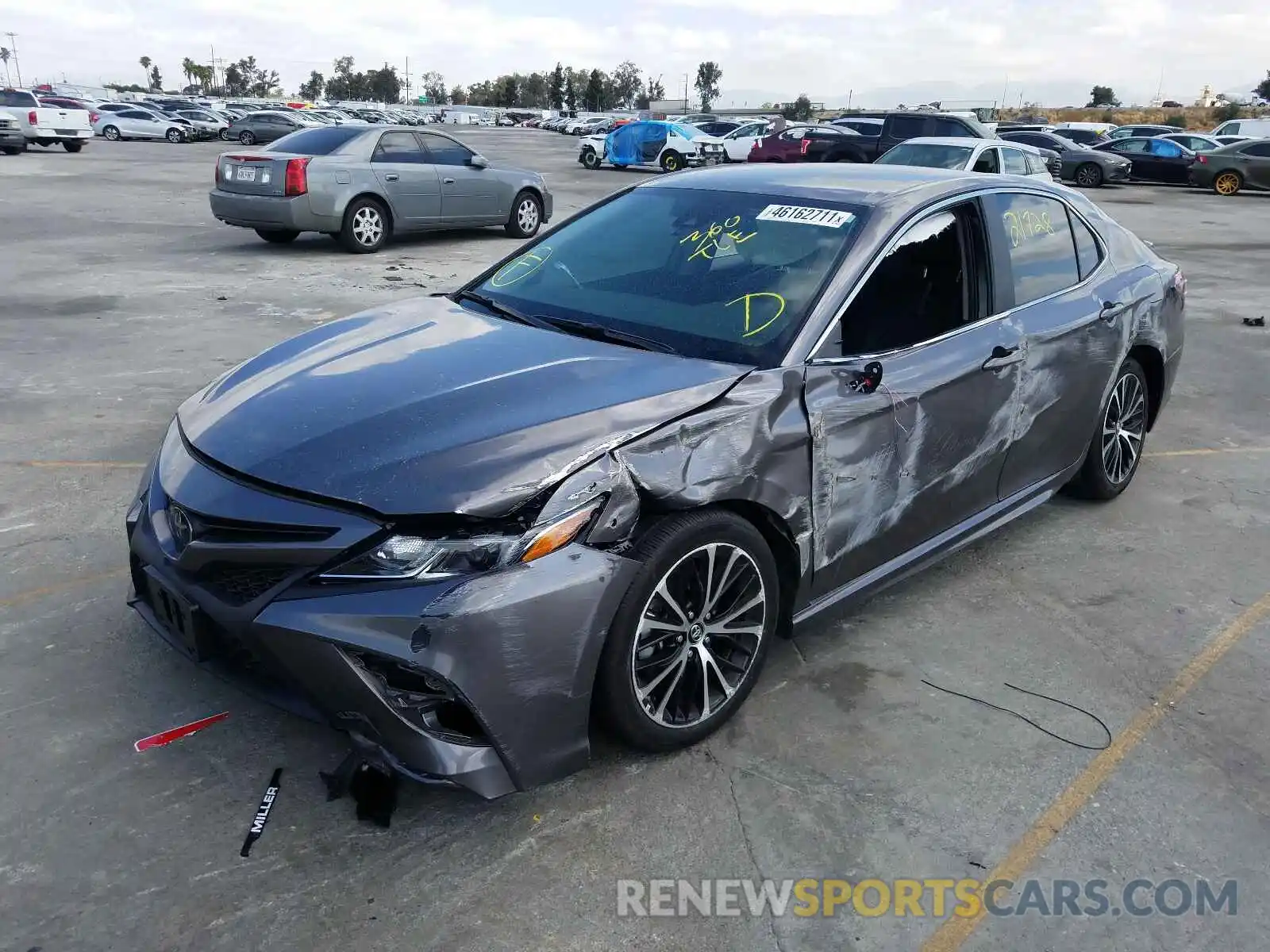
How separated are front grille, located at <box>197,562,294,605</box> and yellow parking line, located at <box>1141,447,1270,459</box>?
515 cm

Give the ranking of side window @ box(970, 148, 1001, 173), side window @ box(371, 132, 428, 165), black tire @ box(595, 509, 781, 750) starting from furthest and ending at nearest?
side window @ box(970, 148, 1001, 173) → side window @ box(371, 132, 428, 165) → black tire @ box(595, 509, 781, 750)

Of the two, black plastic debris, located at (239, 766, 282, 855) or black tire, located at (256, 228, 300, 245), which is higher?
black tire, located at (256, 228, 300, 245)

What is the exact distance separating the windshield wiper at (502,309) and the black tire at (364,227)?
858cm

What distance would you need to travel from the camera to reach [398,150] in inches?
492

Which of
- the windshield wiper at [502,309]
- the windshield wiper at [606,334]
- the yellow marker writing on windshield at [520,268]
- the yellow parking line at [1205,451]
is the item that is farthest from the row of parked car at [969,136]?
the windshield wiper at [606,334]

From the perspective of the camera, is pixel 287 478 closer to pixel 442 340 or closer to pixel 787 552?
pixel 442 340

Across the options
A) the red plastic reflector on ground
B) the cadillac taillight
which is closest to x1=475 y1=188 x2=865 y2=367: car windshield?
the red plastic reflector on ground

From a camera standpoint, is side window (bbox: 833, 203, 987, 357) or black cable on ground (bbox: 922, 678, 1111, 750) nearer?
black cable on ground (bbox: 922, 678, 1111, 750)

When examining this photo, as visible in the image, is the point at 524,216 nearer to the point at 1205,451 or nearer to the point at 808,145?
the point at 1205,451

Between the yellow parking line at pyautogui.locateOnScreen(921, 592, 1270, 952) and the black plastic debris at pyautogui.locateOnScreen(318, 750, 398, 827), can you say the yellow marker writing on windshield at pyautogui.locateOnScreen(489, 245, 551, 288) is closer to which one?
the black plastic debris at pyautogui.locateOnScreen(318, 750, 398, 827)

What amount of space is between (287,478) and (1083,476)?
3861 millimetres

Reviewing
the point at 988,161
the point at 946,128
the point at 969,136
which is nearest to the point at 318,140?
the point at 988,161

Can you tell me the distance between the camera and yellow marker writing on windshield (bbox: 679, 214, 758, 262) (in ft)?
12.1

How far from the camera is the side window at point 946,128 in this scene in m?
19.8
